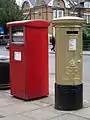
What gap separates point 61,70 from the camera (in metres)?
6.96

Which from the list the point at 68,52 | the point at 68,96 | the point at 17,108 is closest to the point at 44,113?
the point at 68,96

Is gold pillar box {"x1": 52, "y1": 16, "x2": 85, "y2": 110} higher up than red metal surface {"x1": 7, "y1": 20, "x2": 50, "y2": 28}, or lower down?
lower down

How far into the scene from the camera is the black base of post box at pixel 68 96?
6.86 metres

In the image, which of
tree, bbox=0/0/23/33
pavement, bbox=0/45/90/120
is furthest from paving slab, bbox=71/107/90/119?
tree, bbox=0/0/23/33

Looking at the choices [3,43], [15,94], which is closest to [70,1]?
[3,43]

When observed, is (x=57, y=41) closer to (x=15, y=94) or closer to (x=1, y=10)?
(x=15, y=94)

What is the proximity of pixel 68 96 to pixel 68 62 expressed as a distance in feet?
2.32

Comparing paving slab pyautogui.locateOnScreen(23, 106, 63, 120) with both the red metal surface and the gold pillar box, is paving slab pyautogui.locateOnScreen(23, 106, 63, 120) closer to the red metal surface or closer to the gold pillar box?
the gold pillar box

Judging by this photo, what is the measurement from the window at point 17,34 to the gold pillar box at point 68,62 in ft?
3.87

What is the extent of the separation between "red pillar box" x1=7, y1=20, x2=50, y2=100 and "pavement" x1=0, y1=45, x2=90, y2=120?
257 millimetres

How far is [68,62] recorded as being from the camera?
22.7ft

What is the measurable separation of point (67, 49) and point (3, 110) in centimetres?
188

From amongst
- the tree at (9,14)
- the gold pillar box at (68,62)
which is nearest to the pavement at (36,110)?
the gold pillar box at (68,62)

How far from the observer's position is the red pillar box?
7.71m
